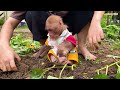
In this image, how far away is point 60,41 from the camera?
6.07 ft

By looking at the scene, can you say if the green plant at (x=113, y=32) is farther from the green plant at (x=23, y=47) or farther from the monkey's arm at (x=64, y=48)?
the monkey's arm at (x=64, y=48)

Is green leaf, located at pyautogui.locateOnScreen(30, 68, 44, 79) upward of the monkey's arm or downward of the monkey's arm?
downward

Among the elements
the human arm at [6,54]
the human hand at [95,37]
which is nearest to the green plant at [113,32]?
the human arm at [6,54]

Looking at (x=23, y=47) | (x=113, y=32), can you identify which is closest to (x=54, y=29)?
(x=23, y=47)

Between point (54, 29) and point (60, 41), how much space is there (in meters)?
0.09

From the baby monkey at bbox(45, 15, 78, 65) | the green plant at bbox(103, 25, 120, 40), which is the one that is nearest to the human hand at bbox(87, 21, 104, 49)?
the baby monkey at bbox(45, 15, 78, 65)

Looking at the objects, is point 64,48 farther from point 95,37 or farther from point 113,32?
point 113,32

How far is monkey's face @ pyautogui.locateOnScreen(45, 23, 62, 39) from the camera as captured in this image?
5.87 ft

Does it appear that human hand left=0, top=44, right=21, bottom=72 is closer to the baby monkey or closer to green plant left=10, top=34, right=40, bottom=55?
the baby monkey

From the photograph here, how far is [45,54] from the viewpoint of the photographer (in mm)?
2088

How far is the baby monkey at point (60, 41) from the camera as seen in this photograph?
180cm

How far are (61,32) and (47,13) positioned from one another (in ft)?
0.60
